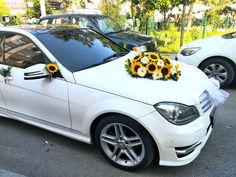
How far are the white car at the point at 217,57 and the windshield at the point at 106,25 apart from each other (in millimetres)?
2897

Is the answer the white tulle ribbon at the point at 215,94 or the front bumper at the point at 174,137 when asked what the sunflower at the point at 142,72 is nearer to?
the front bumper at the point at 174,137

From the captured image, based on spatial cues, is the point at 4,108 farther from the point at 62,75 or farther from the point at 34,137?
the point at 62,75

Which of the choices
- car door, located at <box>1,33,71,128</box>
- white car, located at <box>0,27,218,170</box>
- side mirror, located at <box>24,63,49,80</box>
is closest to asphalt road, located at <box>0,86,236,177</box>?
white car, located at <box>0,27,218,170</box>

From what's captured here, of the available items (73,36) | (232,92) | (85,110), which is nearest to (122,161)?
(85,110)

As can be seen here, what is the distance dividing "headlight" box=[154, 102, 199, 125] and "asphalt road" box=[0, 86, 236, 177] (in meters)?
0.68

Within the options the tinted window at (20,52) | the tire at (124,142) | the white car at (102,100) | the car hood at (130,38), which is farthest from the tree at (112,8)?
the tire at (124,142)

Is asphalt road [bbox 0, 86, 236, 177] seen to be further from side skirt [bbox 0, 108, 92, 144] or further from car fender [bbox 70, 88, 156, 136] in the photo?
car fender [bbox 70, 88, 156, 136]

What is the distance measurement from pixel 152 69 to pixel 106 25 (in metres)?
5.52

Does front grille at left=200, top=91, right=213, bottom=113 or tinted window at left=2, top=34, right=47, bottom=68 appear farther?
tinted window at left=2, top=34, right=47, bottom=68

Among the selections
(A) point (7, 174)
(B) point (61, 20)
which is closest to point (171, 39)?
(B) point (61, 20)

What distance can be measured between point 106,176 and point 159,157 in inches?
24.4

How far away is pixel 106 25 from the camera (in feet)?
27.6

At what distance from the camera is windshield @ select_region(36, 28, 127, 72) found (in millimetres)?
3506

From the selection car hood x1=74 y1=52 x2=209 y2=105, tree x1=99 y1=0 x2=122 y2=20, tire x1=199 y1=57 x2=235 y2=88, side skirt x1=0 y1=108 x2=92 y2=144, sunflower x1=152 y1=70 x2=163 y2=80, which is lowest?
side skirt x1=0 y1=108 x2=92 y2=144
